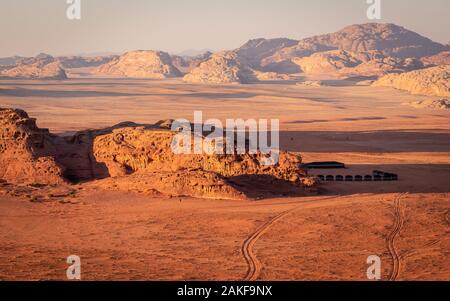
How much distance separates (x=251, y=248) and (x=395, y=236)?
11.0 feet

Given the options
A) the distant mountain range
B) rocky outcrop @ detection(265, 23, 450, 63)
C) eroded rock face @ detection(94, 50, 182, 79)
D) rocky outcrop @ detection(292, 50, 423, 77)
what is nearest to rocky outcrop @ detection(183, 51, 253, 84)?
the distant mountain range

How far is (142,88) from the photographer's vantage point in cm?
8262

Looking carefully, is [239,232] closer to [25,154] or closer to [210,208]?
[210,208]

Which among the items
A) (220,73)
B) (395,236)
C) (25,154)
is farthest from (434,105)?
(395,236)

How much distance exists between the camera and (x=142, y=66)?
406ft

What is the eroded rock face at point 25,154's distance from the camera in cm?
1833

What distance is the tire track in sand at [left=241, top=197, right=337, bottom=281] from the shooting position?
35.8 feet

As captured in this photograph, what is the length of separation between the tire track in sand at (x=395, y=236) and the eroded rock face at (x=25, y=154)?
955cm

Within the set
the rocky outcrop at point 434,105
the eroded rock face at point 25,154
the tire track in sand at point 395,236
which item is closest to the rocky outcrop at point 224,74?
the rocky outcrop at point 434,105

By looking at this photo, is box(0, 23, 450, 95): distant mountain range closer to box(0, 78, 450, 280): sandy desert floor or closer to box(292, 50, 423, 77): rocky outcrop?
box(292, 50, 423, 77): rocky outcrop

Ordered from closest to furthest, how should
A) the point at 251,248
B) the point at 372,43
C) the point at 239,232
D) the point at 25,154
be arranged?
the point at 251,248 → the point at 239,232 → the point at 25,154 → the point at 372,43

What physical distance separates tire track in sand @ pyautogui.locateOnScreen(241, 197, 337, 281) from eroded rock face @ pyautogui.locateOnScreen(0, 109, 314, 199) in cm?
210

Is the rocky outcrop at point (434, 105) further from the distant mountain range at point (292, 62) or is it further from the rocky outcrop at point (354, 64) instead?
the rocky outcrop at point (354, 64)
